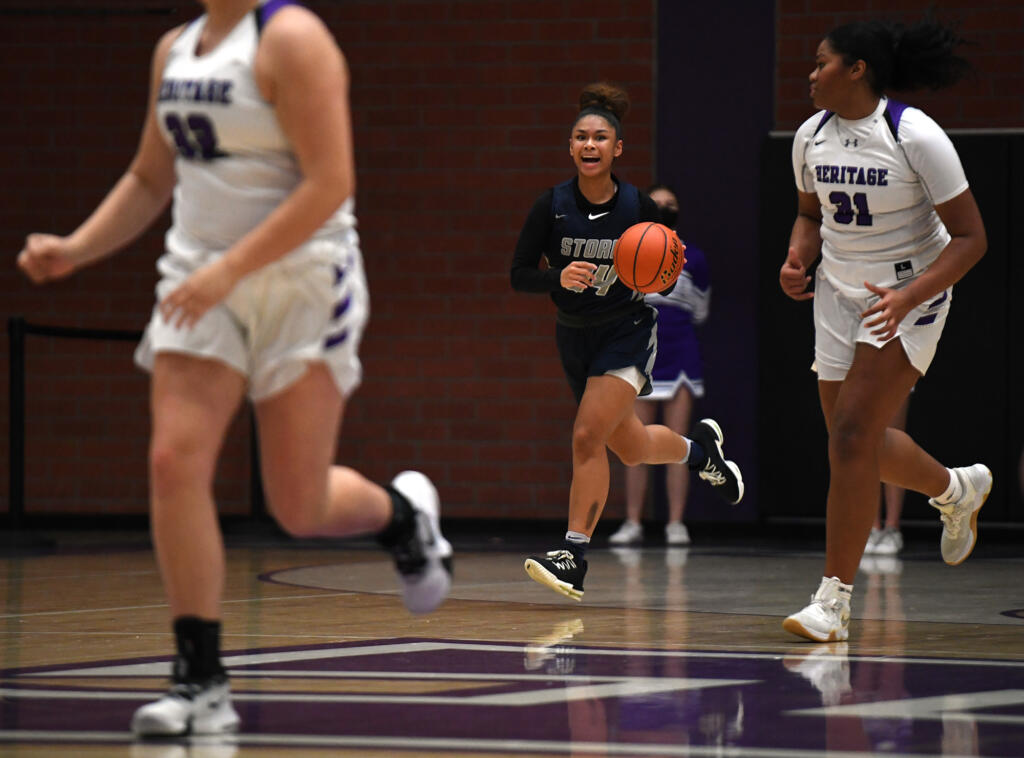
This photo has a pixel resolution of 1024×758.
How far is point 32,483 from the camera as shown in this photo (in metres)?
12.9

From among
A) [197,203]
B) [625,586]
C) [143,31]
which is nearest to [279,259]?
[197,203]

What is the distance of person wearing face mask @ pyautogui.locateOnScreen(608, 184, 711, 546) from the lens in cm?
1141

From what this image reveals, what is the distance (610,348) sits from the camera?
706 centimetres

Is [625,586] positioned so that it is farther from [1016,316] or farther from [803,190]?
[1016,316]

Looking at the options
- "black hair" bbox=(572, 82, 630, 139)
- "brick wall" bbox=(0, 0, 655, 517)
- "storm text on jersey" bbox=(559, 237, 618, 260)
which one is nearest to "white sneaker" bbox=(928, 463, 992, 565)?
"storm text on jersey" bbox=(559, 237, 618, 260)

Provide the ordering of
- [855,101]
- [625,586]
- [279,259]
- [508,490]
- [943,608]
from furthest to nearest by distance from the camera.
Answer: [508,490] < [625,586] < [943,608] < [855,101] < [279,259]

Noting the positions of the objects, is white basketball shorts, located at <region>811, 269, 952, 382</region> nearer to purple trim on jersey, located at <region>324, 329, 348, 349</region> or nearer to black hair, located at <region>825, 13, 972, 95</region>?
black hair, located at <region>825, 13, 972, 95</region>

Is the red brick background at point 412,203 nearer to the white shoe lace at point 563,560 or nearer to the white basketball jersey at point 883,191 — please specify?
the white shoe lace at point 563,560

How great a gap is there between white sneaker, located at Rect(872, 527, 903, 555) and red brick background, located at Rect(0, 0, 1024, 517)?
7.41ft

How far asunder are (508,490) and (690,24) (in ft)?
11.3

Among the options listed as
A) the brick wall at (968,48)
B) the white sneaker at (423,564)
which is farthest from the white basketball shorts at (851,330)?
the brick wall at (968,48)

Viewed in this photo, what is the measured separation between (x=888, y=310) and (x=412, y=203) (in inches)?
286

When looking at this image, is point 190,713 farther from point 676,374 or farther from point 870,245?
point 676,374

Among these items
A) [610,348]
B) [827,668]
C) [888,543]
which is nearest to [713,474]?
[610,348]
